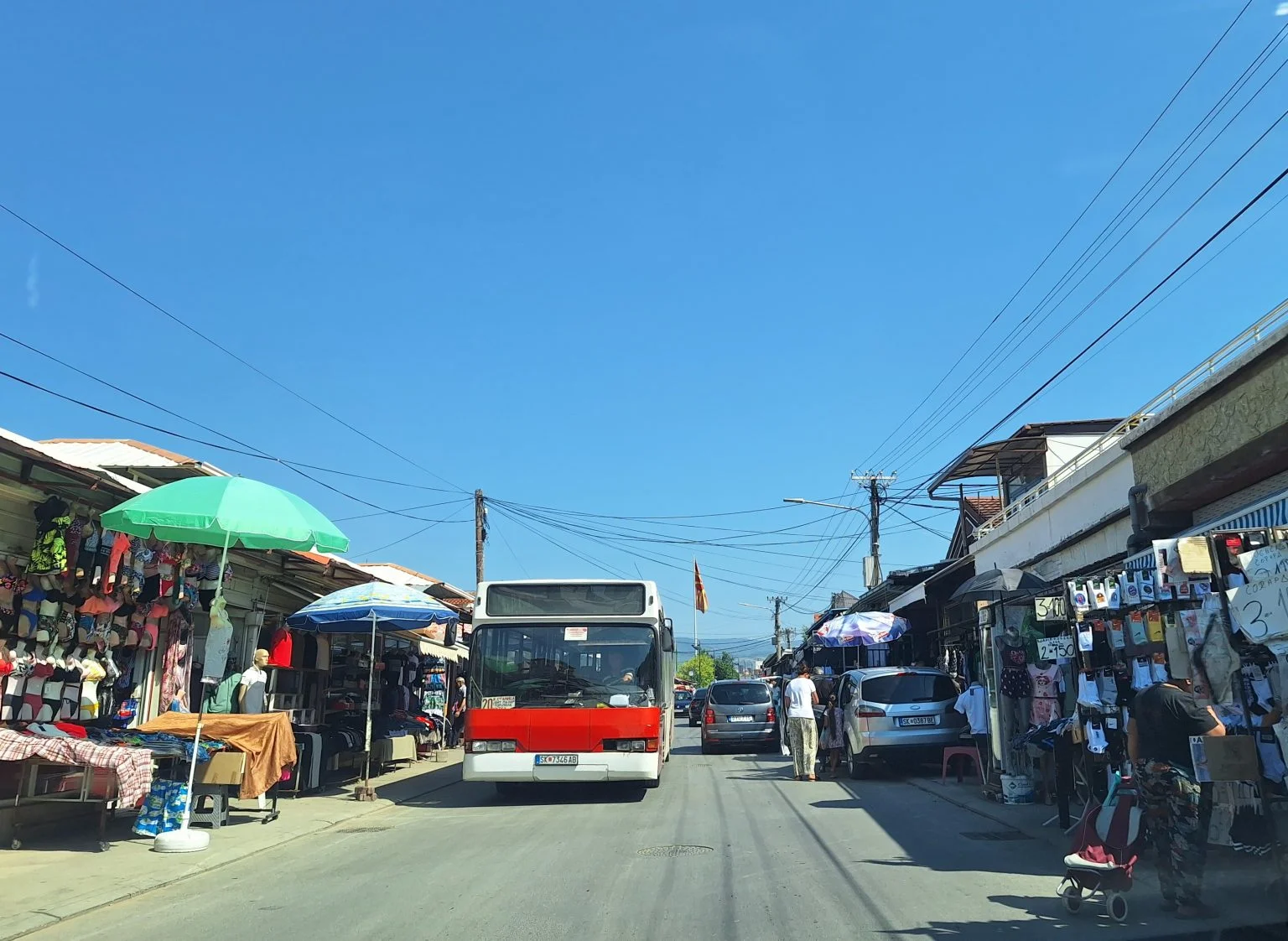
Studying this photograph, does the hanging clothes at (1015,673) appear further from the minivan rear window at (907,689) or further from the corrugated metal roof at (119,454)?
the corrugated metal roof at (119,454)

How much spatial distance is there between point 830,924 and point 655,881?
1.91m

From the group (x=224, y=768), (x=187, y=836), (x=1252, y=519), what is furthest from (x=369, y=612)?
(x=1252, y=519)

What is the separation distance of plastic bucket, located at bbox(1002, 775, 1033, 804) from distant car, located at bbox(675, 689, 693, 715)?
145 ft

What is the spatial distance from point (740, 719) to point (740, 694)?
0.72m

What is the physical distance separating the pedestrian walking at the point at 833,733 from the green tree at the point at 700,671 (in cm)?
8326

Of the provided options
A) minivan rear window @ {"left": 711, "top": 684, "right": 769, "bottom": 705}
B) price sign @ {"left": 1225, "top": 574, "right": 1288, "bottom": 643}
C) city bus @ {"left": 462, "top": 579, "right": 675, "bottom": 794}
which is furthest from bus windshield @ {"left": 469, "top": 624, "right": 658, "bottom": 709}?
minivan rear window @ {"left": 711, "top": 684, "right": 769, "bottom": 705}

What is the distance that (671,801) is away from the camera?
13312 millimetres

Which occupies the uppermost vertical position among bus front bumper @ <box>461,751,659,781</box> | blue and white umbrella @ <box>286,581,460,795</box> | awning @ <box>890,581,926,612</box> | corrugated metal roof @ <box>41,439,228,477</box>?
corrugated metal roof @ <box>41,439,228,477</box>

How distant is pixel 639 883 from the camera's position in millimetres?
7793

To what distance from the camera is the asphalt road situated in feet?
21.0

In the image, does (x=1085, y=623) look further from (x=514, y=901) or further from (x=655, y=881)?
(x=514, y=901)

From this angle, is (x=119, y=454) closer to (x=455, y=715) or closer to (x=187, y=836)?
(x=187, y=836)

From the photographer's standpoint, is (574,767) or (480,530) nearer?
(574,767)

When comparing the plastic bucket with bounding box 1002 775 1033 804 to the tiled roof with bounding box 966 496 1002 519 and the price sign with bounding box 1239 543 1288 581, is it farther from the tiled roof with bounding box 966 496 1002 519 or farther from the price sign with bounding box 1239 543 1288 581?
the tiled roof with bounding box 966 496 1002 519
